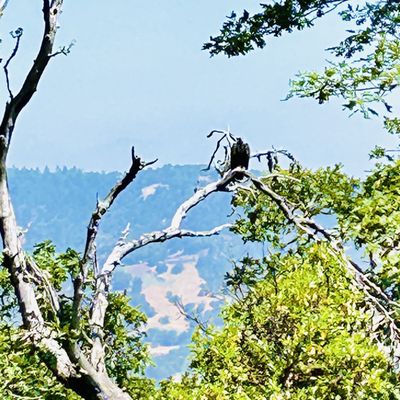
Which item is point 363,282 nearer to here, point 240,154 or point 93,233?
point 240,154

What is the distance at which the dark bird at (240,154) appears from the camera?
8422 millimetres

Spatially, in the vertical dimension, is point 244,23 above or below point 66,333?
above

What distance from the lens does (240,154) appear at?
333 inches

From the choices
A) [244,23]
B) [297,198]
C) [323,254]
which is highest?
[244,23]

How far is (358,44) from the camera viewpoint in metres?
7.45

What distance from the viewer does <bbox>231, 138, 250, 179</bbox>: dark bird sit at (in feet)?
27.6

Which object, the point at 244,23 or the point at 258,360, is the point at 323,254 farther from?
the point at 244,23

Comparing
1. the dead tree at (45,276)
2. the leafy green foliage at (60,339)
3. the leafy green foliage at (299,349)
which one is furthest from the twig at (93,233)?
the leafy green foliage at (299,349)

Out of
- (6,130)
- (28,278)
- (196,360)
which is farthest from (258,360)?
(6,130)

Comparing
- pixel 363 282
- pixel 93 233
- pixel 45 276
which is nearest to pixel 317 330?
pixel 363 282

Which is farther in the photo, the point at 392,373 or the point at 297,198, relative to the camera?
the point at 297,198

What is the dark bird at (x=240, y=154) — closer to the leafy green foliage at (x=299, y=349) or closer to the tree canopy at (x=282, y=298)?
the tree canopy at (x=282, y=298)

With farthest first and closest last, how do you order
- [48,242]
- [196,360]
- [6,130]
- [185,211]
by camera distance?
[48,242] < [185,211] < [196,360] < [6,130]

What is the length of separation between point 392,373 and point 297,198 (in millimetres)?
3219
